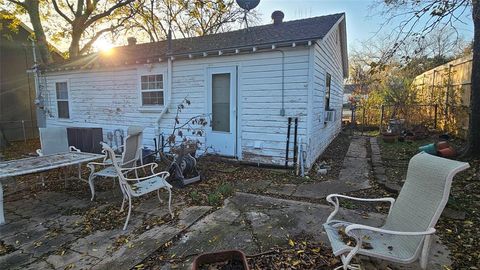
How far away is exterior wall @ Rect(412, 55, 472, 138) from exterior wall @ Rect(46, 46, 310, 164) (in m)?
6.08

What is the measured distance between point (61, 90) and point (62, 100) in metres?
0.37

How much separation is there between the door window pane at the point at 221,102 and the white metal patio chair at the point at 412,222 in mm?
4345

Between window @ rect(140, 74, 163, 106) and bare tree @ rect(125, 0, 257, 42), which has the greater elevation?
bare tree @ rect(125, 0, 257, 42)

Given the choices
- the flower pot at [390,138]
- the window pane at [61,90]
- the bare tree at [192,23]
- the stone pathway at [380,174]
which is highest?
the bare tree at [192,23]

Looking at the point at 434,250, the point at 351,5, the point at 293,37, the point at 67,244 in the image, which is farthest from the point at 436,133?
the point at 67,244

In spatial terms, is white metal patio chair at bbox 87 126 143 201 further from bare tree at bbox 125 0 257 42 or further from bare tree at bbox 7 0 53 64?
bare tree at bbox 125 0 257 42

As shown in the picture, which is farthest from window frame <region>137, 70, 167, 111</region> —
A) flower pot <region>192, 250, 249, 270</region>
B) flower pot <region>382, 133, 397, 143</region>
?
flower pot <region>382, 133, 397, 143</region>

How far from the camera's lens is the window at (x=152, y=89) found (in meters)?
7.42

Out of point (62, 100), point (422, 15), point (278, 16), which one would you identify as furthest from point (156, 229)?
point (62, 100)

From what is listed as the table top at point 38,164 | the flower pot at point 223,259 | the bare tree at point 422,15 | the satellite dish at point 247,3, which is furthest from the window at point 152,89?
the flower pot at point 223,259

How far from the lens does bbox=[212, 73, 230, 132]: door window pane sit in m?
6.44

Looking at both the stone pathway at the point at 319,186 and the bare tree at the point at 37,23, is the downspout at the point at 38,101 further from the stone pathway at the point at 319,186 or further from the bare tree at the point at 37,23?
the stone pathway at the point at 319,186

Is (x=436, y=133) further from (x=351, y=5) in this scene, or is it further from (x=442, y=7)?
(x=442, y=7)

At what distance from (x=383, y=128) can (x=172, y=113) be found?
9400 mm
